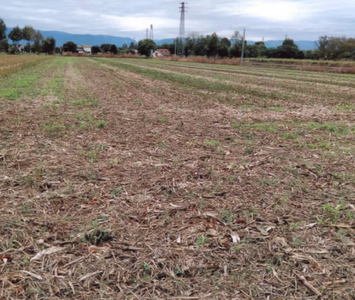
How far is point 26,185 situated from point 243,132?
4343 millimetres

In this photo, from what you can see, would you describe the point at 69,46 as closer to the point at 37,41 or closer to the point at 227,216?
→ the point at 37,41

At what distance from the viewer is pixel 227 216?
3166 millimetres

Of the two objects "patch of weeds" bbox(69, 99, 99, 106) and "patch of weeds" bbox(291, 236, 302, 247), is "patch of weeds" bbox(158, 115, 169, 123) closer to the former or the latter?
"patch of weeds" bbox(69, 99, 99, 106)

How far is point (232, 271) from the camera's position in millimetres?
2408

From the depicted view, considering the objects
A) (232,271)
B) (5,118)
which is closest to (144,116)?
(5,118)

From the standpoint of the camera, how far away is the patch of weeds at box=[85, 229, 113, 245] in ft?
9.00

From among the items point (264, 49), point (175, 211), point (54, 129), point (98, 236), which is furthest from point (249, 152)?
point (264, 49)

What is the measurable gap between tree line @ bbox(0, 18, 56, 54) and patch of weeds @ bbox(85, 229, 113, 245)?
377 ft

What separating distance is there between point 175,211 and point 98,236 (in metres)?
0.87

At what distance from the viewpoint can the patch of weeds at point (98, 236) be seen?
2.74m

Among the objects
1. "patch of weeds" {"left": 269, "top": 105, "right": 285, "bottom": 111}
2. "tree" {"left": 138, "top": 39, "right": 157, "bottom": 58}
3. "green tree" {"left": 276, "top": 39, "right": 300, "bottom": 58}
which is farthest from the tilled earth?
"tree" {"left": 138, "top": 39, "right": 157, "bottom": 58}

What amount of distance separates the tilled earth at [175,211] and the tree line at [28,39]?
369ft

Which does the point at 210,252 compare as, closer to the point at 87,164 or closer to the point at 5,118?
the point at 87,164

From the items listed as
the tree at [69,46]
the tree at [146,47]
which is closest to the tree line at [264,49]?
the tree at [146,47]
